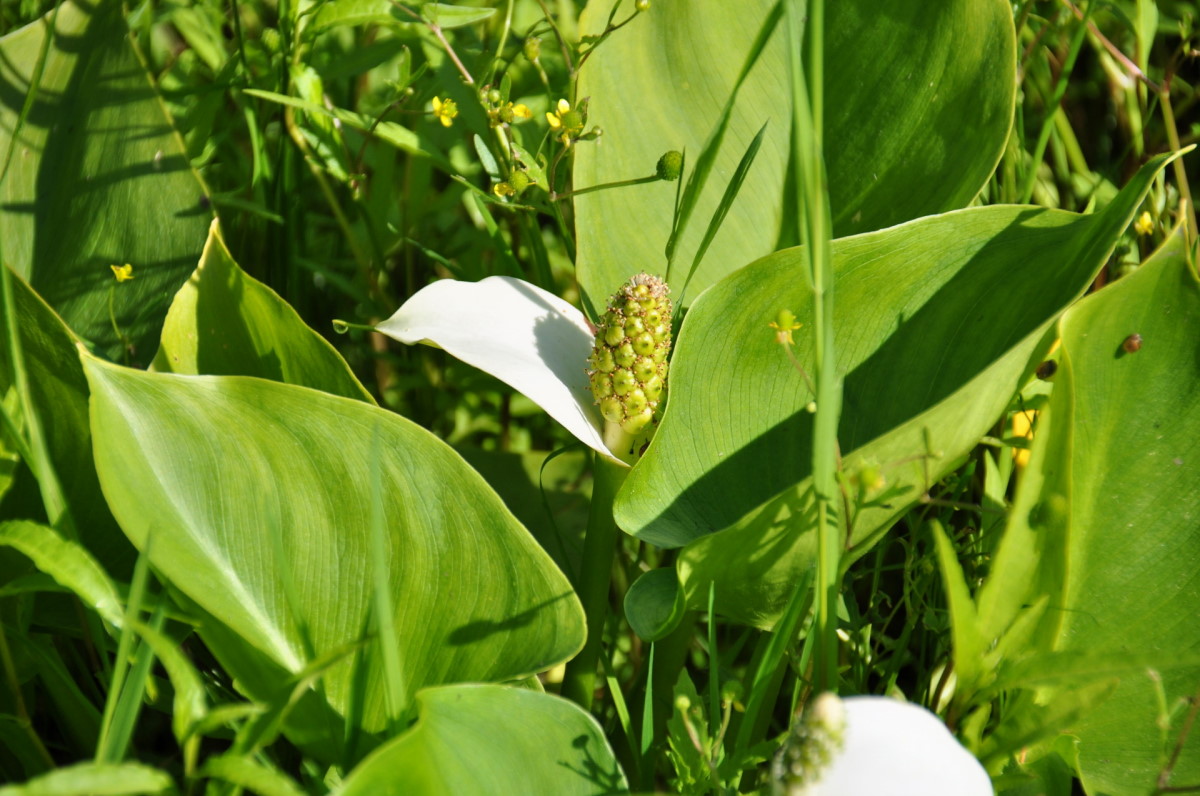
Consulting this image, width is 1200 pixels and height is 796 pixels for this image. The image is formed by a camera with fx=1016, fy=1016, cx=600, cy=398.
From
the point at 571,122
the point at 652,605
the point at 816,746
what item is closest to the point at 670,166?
the point at 571,122

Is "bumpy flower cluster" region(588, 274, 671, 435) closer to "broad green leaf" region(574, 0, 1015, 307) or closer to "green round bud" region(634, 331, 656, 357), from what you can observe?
"green round bud" region(634, 331, 656, 357)

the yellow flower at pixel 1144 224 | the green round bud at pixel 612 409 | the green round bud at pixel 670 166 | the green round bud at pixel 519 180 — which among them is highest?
the green round bud at pixel 670 166

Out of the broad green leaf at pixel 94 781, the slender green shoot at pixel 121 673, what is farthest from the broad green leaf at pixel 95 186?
the broad green leaf at pixel 94 781

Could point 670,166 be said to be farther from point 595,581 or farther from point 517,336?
point 595,581

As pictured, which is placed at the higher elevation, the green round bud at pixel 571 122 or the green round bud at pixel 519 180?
the green round bud at pixel 571 122

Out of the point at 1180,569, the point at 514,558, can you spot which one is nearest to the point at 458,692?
the point at 514,558

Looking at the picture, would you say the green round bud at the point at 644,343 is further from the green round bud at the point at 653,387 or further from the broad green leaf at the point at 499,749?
the broad green leaf at the point at 499,749
